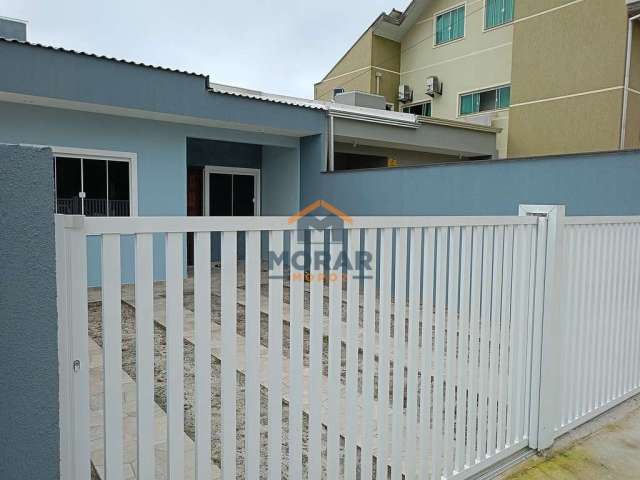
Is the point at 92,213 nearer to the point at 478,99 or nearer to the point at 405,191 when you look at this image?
the point at 405,191

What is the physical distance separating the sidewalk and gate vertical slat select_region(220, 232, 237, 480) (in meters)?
1.90

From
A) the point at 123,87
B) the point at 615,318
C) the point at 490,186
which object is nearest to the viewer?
the point at 615,318

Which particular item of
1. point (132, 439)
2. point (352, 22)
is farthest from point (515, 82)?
point (132, 439)

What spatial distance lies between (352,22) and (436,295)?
18888mm

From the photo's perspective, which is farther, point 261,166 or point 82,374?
point 261,166

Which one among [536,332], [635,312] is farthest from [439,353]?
[635,312]

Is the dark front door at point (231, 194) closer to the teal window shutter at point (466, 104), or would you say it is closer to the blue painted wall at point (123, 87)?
the blue painted wall at point (123, 87)

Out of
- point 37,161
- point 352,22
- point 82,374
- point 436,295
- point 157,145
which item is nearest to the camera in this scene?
point 37,161

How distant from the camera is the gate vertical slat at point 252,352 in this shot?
1.72 meters

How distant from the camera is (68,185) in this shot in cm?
734

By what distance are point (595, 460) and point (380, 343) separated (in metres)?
1.91

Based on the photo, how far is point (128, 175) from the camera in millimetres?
7891

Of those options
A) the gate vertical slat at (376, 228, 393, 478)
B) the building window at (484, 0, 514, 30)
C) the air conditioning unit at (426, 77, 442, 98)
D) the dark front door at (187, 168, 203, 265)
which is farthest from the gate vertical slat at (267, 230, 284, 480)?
the air conditioning unit at (426, 77, 442, 98)

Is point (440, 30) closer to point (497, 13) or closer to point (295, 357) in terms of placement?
point (497, 13)
